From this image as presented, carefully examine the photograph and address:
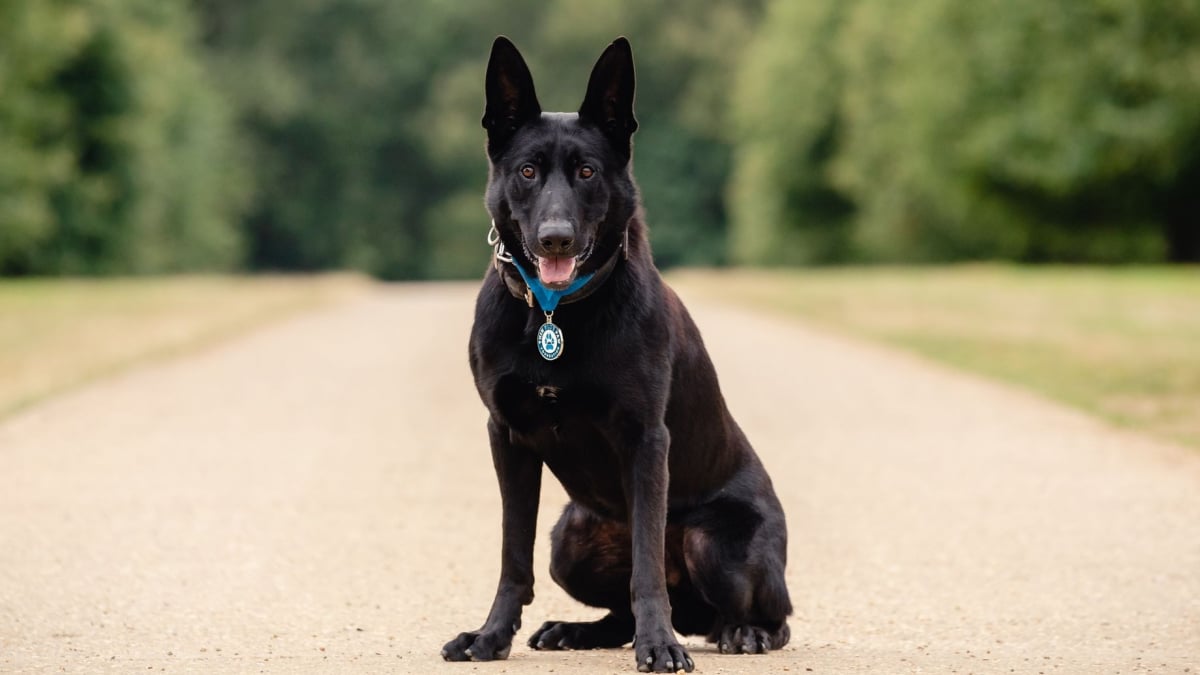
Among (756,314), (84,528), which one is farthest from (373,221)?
(84,528)

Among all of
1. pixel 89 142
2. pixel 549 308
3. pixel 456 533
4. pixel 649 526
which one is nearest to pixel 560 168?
pixel 549 308

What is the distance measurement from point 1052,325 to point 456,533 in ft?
47.9

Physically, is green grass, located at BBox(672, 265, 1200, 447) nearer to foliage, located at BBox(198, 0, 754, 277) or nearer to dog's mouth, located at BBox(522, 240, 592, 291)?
dog's mouth, located at BBox(522, 240, 592, 291)

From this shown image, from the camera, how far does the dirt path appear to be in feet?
16.3

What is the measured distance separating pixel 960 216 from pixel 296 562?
1698 inches

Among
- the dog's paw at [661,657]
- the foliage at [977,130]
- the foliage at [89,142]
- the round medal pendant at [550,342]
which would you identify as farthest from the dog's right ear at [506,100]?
the foliage at [89,142]

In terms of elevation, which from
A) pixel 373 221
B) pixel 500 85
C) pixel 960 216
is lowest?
pixel 373 221

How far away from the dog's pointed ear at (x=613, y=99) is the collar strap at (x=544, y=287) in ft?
0.89

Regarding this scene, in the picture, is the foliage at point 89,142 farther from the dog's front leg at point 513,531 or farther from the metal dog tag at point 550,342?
the metal dog tag at point 550,342

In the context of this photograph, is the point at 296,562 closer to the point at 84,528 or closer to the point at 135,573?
the point at 135,573

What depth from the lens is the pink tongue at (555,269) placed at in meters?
4.37

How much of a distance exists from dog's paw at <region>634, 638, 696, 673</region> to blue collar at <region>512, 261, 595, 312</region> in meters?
0.88

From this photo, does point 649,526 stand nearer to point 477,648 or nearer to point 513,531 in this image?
point 513,531

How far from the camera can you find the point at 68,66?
4144 cm
